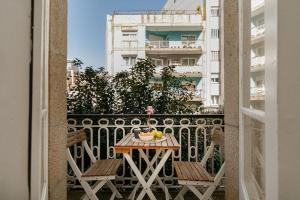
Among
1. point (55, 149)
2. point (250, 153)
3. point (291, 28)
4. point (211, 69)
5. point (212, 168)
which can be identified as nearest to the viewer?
point (291, 28)

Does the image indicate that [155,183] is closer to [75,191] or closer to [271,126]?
[75,191]

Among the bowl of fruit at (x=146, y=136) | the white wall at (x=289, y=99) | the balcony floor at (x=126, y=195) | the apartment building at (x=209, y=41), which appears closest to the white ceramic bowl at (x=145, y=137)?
the bowl of fruit at (x=146, y=136)

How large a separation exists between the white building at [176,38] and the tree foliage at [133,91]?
710 cm

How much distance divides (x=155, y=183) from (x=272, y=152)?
3731 millimetres

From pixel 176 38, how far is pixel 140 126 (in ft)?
41.5

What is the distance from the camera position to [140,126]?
14.1ft

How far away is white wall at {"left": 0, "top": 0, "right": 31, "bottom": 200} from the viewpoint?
90 cm

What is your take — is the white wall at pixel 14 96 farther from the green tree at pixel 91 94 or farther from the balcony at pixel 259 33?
the green tree at pixel 91 94

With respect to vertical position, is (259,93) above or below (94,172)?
above

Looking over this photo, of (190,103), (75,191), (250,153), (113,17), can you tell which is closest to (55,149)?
(250,153)

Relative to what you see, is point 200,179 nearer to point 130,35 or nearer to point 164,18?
point 130,35

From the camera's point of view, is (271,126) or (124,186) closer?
(271,126)

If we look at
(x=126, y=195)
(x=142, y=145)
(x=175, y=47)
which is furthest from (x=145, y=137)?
(x=175, y=47)

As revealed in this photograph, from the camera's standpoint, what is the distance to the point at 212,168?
4.16 m
